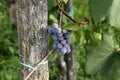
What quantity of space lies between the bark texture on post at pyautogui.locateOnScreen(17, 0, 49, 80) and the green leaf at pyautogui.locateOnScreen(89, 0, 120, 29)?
192 millimetres

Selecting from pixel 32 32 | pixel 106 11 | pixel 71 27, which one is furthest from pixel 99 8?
pixel 32 32

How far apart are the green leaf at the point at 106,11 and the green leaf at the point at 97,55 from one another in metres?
0.27

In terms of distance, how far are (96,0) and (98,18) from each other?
0.23 feet

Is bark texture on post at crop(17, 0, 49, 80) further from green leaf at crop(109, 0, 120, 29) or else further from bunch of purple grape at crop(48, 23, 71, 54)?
green leaf at crop(109, 0, 120, 29)

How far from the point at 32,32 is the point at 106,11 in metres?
0.30

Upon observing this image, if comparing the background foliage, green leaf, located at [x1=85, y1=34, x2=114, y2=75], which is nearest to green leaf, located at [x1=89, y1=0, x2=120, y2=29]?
the background foliage

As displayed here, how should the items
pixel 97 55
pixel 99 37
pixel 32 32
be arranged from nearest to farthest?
pixel 32 32, pixel 99 37, pixel 97 55

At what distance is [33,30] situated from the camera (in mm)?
1478

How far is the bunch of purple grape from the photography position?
147 centimetres

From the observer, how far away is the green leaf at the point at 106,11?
150 cm

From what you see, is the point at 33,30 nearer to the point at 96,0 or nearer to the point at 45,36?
the point at 45,36

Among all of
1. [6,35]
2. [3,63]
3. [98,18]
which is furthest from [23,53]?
[6,35]

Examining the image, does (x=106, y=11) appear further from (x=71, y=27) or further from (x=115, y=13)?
(x=71, y=27)

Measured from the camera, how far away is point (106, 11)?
1.51 meters
